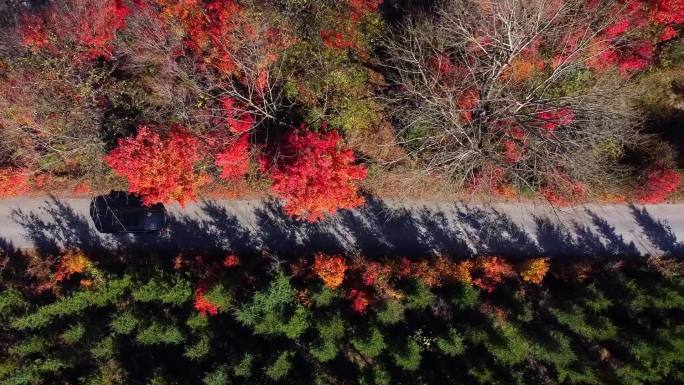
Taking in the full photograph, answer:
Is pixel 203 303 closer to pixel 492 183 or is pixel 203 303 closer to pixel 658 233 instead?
pixel 492 183

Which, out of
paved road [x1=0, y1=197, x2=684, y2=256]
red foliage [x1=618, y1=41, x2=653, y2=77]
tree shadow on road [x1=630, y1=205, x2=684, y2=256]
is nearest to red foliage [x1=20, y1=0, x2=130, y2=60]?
paved road [x1=0, y1=197, x2=684, y2=256]

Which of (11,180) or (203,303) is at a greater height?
(11,180)

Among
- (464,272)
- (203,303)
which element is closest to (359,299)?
(464,272)

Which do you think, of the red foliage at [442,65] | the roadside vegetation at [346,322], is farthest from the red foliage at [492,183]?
the red foliage at [442,65]

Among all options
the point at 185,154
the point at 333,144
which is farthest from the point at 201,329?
the point at 333,144

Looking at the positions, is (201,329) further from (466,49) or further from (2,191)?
(466,49)
